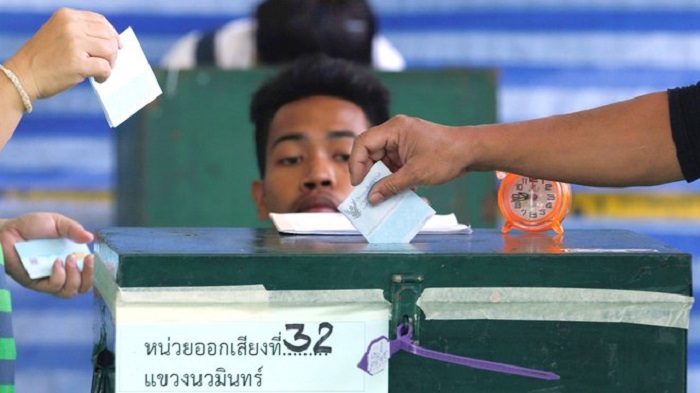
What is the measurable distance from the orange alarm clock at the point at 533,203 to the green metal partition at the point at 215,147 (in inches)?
65.1

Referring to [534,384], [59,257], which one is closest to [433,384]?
[534,384]

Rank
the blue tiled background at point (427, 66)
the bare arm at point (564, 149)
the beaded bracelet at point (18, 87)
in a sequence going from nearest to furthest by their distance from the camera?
the bare arm at point (564, 149)
the beaded bracelet at point (18, 87)
the blue tiled background at point (427, 66)

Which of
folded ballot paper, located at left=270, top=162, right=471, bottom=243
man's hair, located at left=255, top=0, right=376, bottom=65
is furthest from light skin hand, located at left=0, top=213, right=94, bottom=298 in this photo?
man's hair, located at left=255, top=0, right=376, bottom=65

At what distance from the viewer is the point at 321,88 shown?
13.1 feet

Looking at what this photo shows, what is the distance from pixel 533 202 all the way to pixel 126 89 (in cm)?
77

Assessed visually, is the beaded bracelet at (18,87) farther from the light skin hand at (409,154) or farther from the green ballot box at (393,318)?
the light skin hand at (409,154)

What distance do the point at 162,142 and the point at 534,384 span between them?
2.33 metres

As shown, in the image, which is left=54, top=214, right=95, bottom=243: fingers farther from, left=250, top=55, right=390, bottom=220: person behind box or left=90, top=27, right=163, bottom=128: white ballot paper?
left=250, top=55, right=390, bottom=220: person behind box

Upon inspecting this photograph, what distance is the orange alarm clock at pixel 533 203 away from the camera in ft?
8.18

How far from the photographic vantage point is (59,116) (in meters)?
4.26

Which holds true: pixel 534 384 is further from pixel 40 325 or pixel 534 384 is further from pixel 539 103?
pixel 40 325

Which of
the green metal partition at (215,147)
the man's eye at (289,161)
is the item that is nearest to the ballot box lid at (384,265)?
the man's eye at (289,161)

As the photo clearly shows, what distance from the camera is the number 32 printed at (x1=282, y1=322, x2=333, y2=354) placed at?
2.05m

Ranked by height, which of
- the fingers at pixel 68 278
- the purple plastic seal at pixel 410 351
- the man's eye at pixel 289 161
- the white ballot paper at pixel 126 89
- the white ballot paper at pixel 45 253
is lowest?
the purple plastic seal at pixel 410 351
